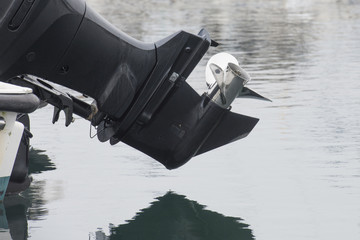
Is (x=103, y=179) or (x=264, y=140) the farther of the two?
(x=264, y=140)

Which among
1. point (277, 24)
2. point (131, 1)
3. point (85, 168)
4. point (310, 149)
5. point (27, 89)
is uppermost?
point (27, 89)

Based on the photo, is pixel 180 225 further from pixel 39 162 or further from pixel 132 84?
pixel 39 162

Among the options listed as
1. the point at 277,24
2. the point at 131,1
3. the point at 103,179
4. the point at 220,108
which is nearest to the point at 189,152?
the point at 220,108

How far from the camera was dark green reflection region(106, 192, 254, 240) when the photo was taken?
5938mm

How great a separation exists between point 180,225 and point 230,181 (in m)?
1.09

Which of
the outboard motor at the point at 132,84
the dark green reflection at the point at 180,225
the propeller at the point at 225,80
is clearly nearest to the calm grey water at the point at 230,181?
the dark green reflection at the point at 180,225

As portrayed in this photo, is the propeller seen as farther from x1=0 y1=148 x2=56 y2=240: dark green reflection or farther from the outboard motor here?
x1=0 y1=148 x2=56 y2=240: dark green reflection

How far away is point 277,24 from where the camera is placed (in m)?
21.0

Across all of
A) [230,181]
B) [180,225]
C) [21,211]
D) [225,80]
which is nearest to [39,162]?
[230,181]

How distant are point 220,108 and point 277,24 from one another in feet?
47.4

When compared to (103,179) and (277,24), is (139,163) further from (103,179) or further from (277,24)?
(277,24)

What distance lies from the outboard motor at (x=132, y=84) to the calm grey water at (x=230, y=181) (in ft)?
1.16

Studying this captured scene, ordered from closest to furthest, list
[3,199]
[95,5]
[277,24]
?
[3,199], [277,24], [95,5]

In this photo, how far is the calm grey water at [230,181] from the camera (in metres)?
6.09
